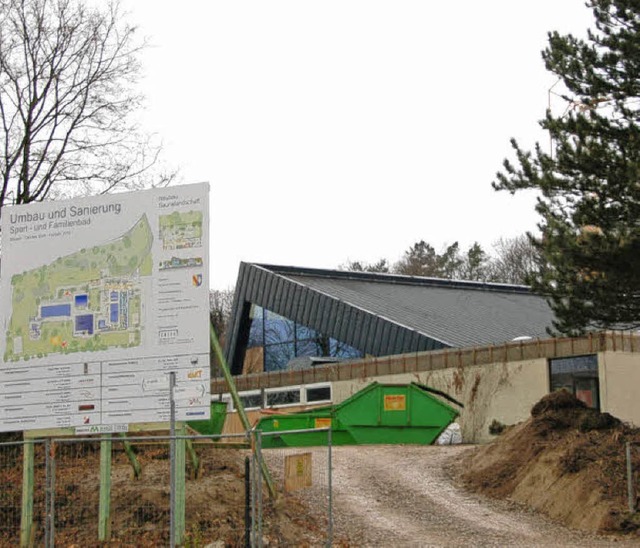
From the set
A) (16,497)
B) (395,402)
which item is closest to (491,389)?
(395,402)

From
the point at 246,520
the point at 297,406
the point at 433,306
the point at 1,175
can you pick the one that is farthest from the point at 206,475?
the point at 433,306

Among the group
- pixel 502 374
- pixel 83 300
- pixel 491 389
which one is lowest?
pixel 491 389

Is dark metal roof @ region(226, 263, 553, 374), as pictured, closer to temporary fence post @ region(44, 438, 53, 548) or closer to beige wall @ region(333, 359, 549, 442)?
beige wall @ region(333, 359, 549, 442)

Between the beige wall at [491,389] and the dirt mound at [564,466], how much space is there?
7298 millimetres

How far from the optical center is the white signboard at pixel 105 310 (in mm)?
13148

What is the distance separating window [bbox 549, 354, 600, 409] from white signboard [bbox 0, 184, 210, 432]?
16.4 meters

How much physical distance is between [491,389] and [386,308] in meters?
9.88

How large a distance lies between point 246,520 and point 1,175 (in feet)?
42.7

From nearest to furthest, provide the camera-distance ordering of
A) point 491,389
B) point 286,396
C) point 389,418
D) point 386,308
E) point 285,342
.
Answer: point 389,418
point 491,389
point 286,396
point 386,308
point 285,342

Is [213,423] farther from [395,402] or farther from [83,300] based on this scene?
[395,402]

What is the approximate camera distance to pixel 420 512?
16875 millimetres

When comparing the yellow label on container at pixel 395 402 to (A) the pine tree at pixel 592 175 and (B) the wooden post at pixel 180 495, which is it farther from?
(B) the wooden post at pixel 180 495

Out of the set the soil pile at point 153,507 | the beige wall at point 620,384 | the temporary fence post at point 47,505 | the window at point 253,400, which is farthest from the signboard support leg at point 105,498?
the window at point 253,400

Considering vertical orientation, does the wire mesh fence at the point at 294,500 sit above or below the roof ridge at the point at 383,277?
below
